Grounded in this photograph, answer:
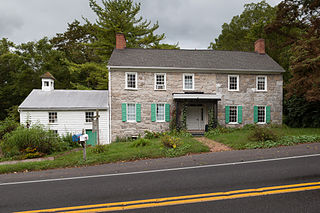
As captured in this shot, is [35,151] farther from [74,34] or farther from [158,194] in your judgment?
[74,34]

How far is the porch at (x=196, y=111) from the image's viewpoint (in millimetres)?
14781

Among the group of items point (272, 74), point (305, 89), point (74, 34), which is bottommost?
point (305, 89)

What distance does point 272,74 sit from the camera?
16.5 meters

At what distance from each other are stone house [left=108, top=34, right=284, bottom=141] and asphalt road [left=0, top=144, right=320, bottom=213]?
760cm

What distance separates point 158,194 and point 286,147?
7635 millimetres

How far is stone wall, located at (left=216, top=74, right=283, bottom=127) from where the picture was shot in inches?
638

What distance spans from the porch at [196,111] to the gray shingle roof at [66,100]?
238 inches

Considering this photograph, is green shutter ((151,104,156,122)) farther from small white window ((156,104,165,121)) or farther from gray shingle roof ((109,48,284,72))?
gray shingle roof ((109,48,284,72))

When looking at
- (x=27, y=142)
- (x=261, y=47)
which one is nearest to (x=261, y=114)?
(x=261, y=47)

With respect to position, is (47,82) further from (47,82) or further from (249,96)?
(249,96)

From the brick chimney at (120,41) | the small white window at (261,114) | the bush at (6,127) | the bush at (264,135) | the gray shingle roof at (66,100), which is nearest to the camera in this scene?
the bush at (264,135)

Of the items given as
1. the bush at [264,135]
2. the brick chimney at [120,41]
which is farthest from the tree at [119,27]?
the bush at [264,135]

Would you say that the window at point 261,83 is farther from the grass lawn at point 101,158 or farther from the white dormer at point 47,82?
the white dormer at point 47,82

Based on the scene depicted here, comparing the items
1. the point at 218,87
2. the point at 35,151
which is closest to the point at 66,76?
the point at 35,151
